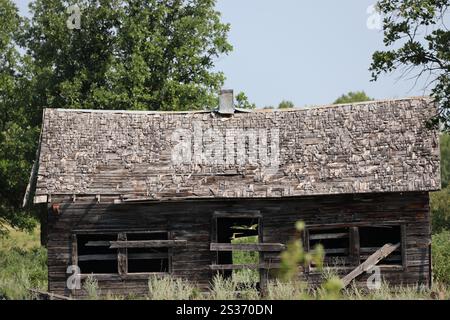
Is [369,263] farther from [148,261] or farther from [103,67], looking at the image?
[103,67]

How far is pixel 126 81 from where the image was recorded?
31656 mm

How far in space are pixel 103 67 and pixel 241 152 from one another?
41.2ft

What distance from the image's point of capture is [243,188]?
66.8ft

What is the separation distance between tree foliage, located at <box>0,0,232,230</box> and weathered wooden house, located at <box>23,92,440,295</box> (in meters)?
9.70

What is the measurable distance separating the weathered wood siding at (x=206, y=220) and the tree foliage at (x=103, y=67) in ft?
36.1

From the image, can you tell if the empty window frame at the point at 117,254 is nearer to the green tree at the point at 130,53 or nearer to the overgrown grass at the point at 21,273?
the overgrown grass at the point at 21,273

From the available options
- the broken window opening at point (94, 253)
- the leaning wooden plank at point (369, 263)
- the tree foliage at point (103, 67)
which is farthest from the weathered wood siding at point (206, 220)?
the tree foliage at point (103, 67)

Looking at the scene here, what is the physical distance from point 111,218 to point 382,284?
23.3 ft

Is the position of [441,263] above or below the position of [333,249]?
below

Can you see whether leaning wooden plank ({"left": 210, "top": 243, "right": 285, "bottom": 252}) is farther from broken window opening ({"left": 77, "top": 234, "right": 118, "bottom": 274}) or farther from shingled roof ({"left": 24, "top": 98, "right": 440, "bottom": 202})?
broken window opening ({"left": 77, "top": 234, "right": 118, "bottom": 274})

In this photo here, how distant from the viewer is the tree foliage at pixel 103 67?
3188 centimetres

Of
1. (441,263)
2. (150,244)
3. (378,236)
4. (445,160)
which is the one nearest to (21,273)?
(150,244)

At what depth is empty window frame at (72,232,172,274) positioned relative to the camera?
20.5 m
